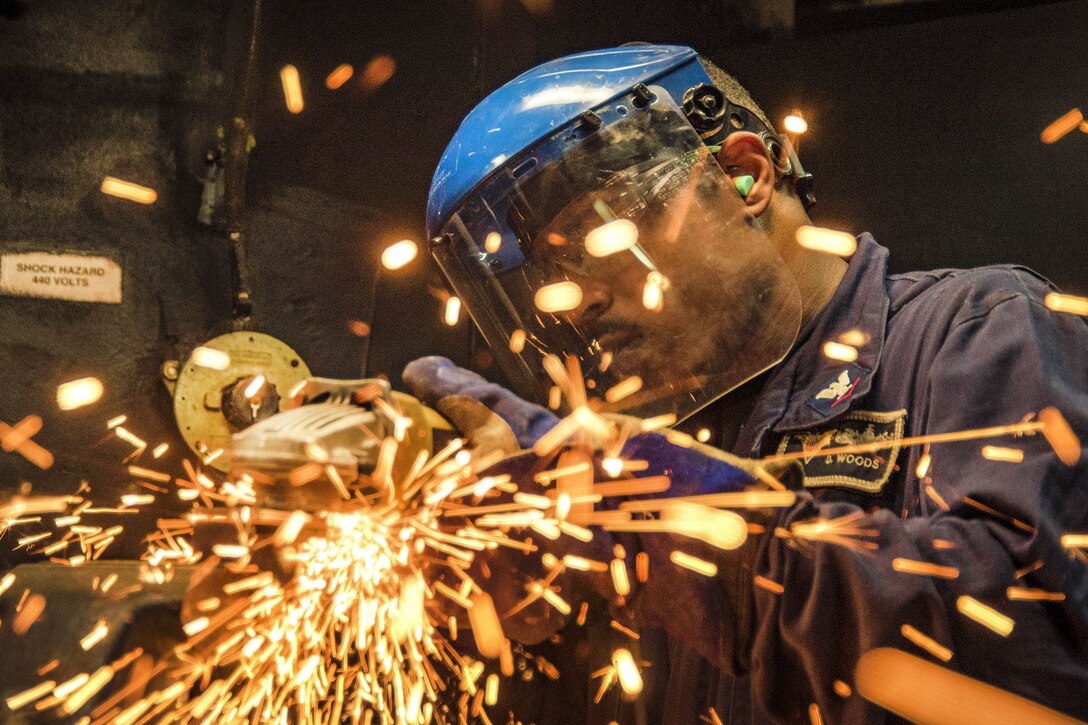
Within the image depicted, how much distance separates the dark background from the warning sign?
3cm

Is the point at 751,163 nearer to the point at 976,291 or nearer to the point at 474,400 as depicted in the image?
the point at 976,291

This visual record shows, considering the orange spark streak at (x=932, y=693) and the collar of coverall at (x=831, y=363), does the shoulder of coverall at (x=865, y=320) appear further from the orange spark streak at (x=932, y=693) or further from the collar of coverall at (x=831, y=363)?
the orange spark streak at (x=932, y=693)

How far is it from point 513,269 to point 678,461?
0.75m

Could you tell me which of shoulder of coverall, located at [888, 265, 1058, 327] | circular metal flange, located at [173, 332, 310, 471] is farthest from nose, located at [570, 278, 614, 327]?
circular metal flange, located at [173, 332, 310, 471]

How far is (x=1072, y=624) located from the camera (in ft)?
4.03

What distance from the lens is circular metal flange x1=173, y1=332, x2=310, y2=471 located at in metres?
2.43

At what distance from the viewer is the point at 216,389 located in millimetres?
2451

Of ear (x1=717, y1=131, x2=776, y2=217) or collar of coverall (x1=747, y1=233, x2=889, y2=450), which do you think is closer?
collar of coverall (x1=747, y1=233, x2=889, y2=450)

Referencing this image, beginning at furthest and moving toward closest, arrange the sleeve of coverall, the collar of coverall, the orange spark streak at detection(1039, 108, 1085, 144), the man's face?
the orange spark streak at detection(1039, 108, 1085, 144) < the man's face < the collar of coverall < the sleeve of coverall

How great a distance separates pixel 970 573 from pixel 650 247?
0.94 metres

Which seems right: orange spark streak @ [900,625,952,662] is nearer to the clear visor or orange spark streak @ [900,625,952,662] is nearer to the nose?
the clear visor

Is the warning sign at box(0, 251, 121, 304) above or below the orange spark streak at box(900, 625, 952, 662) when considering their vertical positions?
above

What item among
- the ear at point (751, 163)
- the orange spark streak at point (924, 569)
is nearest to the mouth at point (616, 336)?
the ear at point (751, 163)

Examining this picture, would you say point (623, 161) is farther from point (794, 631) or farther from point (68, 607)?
point (68, 607)
